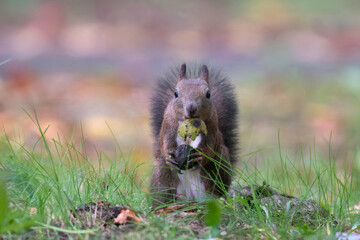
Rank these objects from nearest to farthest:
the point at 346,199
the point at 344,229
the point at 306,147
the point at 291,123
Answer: the point at 344,229 < the point at 346,199 < the point at 306,147 < the point at 291,123

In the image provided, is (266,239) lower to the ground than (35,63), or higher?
lower

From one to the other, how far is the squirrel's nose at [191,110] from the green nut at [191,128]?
36mm

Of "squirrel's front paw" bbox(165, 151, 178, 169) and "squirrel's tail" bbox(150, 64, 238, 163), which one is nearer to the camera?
"squirrel's front paw" bbox(165, 151, 178, 169)

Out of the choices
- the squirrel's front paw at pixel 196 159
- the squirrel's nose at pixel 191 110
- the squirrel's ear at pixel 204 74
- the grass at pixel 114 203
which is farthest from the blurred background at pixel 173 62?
the grass at pixel 114 203

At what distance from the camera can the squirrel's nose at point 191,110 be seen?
9.10 feet

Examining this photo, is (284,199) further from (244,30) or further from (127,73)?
(244,30)

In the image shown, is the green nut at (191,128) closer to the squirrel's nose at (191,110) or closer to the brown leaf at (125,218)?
the squirrel's nose at (191,110)

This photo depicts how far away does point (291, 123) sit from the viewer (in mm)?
5969

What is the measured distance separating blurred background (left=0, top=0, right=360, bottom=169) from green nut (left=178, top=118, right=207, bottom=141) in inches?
61.3

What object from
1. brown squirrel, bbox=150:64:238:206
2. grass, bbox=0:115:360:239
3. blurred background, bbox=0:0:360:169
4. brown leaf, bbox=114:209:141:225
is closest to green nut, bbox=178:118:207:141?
brown squirrel, bbox=150:64:238:206

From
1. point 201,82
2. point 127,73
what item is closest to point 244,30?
point 127,73

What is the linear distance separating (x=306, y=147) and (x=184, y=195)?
289 centimetres

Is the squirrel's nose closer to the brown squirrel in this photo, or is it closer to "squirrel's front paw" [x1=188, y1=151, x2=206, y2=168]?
the brown squirrel

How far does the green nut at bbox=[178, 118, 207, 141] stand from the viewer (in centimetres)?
280
